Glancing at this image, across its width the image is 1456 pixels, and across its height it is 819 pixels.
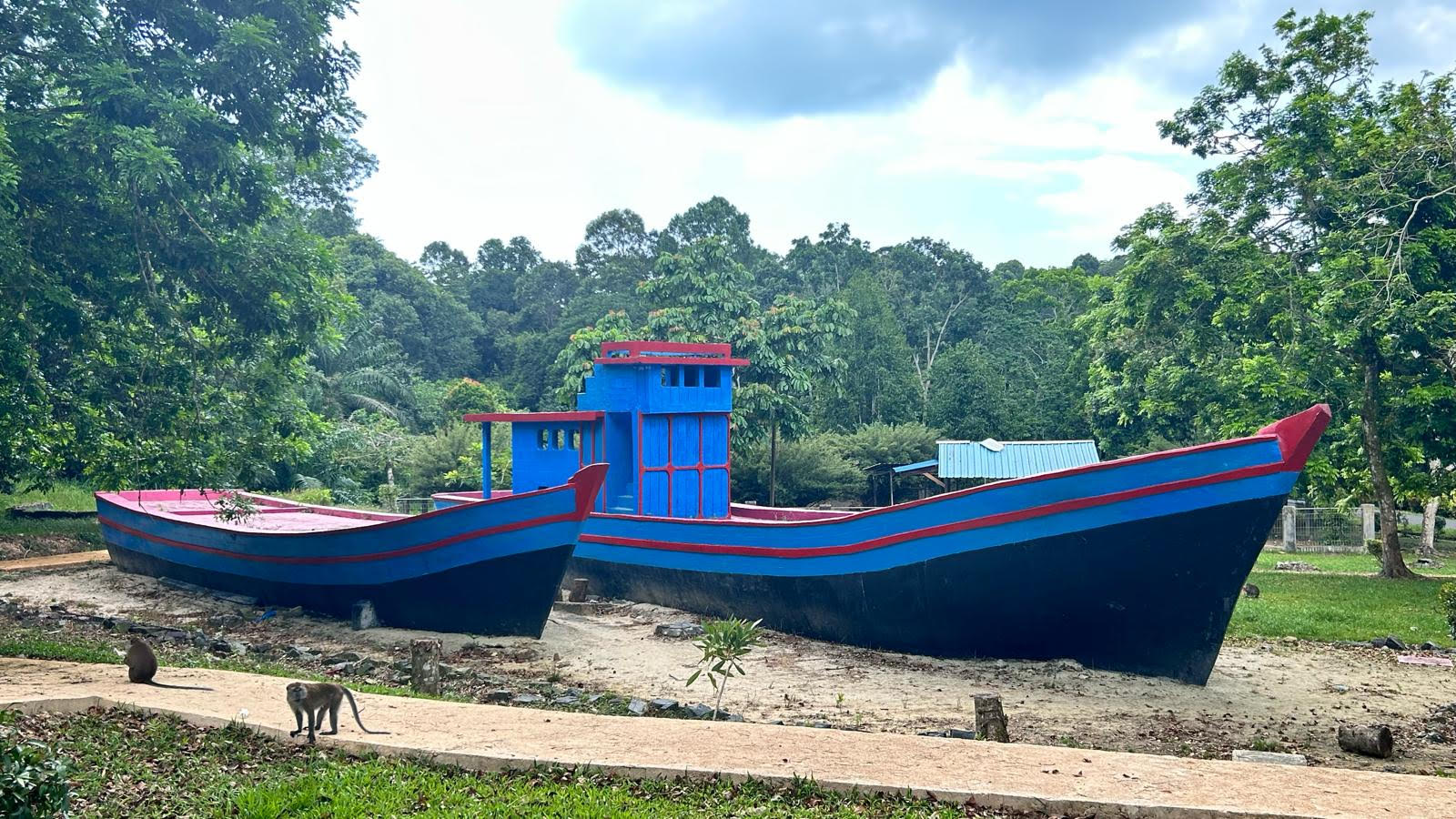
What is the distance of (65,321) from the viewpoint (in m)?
11.4

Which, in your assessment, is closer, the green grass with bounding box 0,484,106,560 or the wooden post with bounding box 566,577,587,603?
the wooden post with bounding box 566,577,587,603

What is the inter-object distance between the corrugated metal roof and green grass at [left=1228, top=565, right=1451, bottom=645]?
3.89 metres

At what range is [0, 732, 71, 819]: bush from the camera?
12.6ft

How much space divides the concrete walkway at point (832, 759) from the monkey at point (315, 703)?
136mm

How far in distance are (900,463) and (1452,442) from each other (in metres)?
13.7

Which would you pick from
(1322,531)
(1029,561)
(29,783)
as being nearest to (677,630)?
(1029,561)

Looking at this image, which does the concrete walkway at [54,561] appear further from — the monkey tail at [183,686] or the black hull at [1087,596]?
the black hull at [1087,596]

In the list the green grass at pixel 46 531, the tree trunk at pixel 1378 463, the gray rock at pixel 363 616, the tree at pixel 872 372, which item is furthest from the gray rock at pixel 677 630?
the tree at pixel 872 372

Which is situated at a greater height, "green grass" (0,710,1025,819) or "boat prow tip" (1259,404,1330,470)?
"boat prow tip" (1259,404,1330,470)

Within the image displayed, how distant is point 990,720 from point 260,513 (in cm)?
1338

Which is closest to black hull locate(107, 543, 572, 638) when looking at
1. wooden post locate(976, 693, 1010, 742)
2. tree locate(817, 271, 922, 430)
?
wooden post locate(976, 693, 1010, 742)

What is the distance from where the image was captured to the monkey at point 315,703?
659 cm

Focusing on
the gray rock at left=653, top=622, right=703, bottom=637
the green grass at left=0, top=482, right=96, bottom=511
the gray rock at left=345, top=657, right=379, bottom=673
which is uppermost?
the green grass at left=0, top=482, right=96, bottom=511

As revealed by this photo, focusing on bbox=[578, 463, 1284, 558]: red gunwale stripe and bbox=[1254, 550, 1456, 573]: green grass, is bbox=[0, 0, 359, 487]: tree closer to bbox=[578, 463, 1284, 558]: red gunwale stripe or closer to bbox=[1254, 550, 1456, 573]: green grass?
bbox=[578, 463, 1284, 558]: red gunwale stripe
